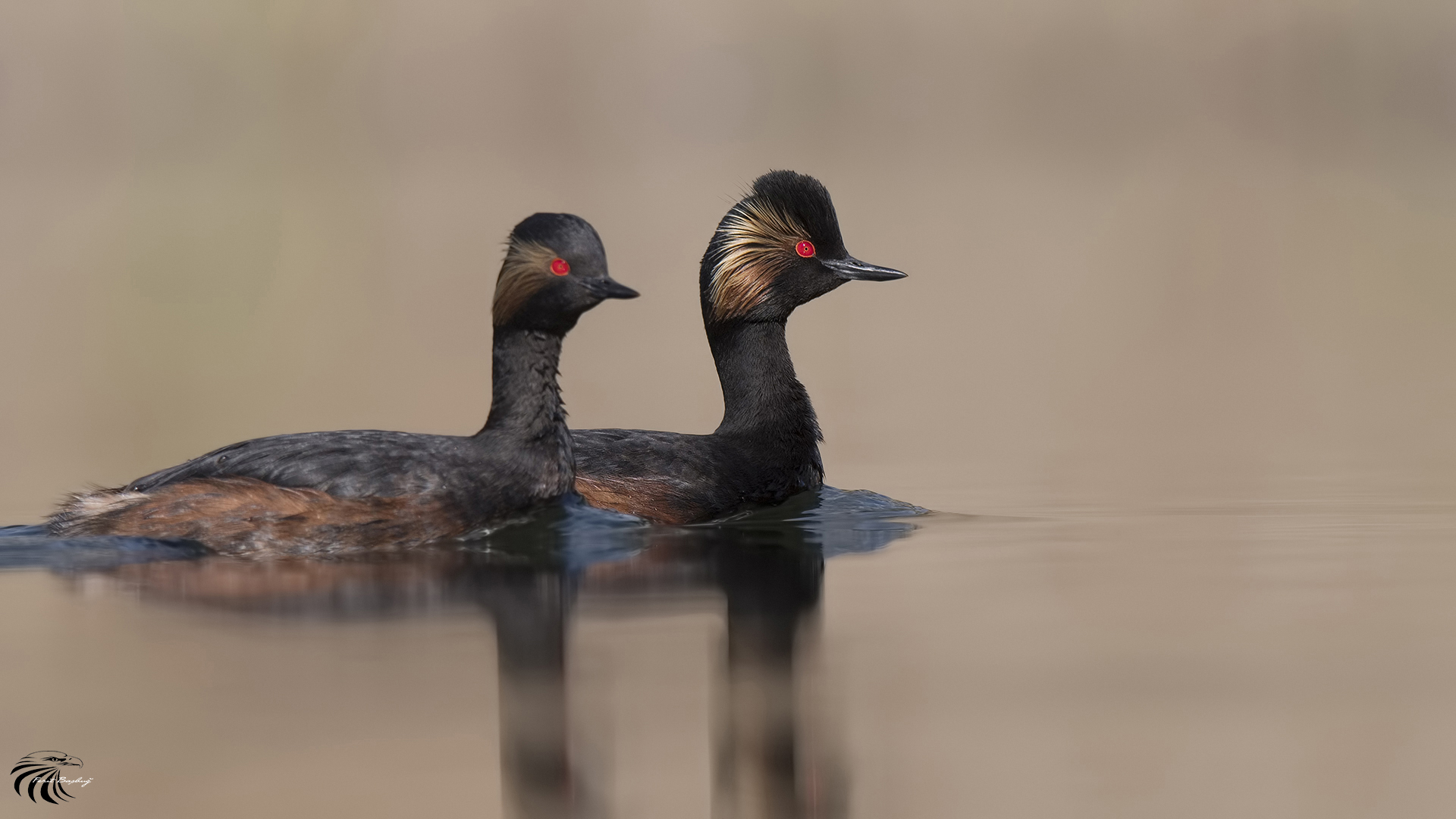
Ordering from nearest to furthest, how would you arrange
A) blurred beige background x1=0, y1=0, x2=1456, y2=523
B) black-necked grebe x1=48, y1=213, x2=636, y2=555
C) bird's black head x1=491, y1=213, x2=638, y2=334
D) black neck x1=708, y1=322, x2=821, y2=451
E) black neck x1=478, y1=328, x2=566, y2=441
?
1. black-necked grebe x1=48, y1=213, x2=636, y2=555
2. bird's black head x1=491, y1=213, x2=638, y2=334
3. black neck x1=478, y1=328, x2=566, y2=441
4. black neck x1=708, y1=322, x2=821, y2=451
5. blurred beige background x1=0, y1=0, x2=1456, y2=523

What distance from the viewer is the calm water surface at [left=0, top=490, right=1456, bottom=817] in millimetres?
6148

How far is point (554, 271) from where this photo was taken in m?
10.2

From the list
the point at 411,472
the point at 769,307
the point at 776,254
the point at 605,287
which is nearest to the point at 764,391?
the point at 769,307

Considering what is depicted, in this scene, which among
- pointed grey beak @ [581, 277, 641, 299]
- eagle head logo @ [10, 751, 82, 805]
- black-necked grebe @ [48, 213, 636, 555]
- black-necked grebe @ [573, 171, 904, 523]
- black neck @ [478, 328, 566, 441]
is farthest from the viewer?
black-necked grebe @ [573, 171, 904, 523]

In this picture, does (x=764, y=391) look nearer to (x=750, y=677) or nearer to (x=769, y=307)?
(x=769, y=307)

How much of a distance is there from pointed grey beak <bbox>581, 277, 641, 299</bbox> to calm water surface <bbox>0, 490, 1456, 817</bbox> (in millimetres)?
1325

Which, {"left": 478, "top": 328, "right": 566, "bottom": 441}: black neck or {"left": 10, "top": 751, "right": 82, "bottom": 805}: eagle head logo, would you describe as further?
{"left": 478, "top": 328, "right": 566, "bottom": 441}: black neck

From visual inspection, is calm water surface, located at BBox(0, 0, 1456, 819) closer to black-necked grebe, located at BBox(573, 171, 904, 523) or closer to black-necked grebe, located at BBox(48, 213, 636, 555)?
black-necked grebe, located at BBox(48, 213, 636, 555)

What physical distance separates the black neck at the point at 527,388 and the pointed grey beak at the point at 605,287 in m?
0.55

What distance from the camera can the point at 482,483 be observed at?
1026cm

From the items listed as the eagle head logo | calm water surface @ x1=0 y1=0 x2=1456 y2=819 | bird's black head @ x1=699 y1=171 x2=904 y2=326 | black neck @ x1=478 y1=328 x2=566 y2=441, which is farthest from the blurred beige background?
the eagle head logo

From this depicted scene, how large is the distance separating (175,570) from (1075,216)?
3251cm

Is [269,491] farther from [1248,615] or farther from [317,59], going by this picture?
[317,59]

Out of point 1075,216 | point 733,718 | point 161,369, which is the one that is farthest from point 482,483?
point 1075,216
